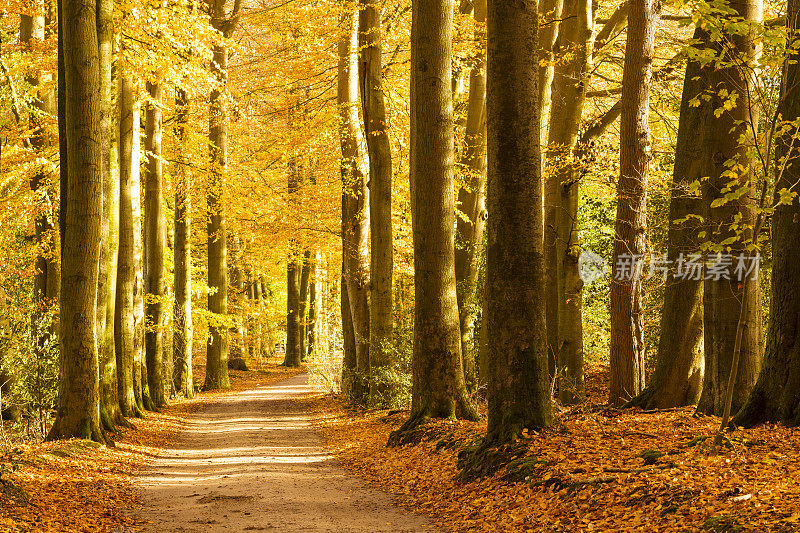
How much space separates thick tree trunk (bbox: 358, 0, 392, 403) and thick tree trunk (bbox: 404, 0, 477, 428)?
4.19m

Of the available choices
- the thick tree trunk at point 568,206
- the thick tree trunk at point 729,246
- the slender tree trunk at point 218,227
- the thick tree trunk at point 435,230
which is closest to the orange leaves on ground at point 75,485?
the thick tree trunk at point 435,230

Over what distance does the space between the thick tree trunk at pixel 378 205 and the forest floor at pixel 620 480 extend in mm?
5906

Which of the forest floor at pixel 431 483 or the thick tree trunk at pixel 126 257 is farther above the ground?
the thick tree trunk at pixel 126 257

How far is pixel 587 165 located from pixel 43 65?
419 inches

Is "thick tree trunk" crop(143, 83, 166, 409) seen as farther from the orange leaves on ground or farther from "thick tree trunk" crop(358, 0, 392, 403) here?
"thick tree trunk" crop(358, 0, 392, 403)

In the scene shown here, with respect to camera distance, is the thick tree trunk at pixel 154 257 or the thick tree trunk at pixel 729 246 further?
the thick tree trunk at pixel 154 257

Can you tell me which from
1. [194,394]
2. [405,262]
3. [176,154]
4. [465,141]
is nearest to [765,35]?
[465,141]

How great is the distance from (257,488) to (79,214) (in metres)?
4.90

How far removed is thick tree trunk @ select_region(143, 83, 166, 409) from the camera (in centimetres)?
1875

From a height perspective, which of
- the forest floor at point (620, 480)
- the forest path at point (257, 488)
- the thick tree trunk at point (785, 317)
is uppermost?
the thick tree trunk at point (785, 317)

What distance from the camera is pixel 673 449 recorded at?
21.8 feet

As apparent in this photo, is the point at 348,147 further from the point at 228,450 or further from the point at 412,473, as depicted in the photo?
the point at 412,473

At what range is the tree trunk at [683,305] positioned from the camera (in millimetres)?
9297

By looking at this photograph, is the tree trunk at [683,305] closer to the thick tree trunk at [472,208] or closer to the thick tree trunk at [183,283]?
the thick tree trunk at [472,208]
